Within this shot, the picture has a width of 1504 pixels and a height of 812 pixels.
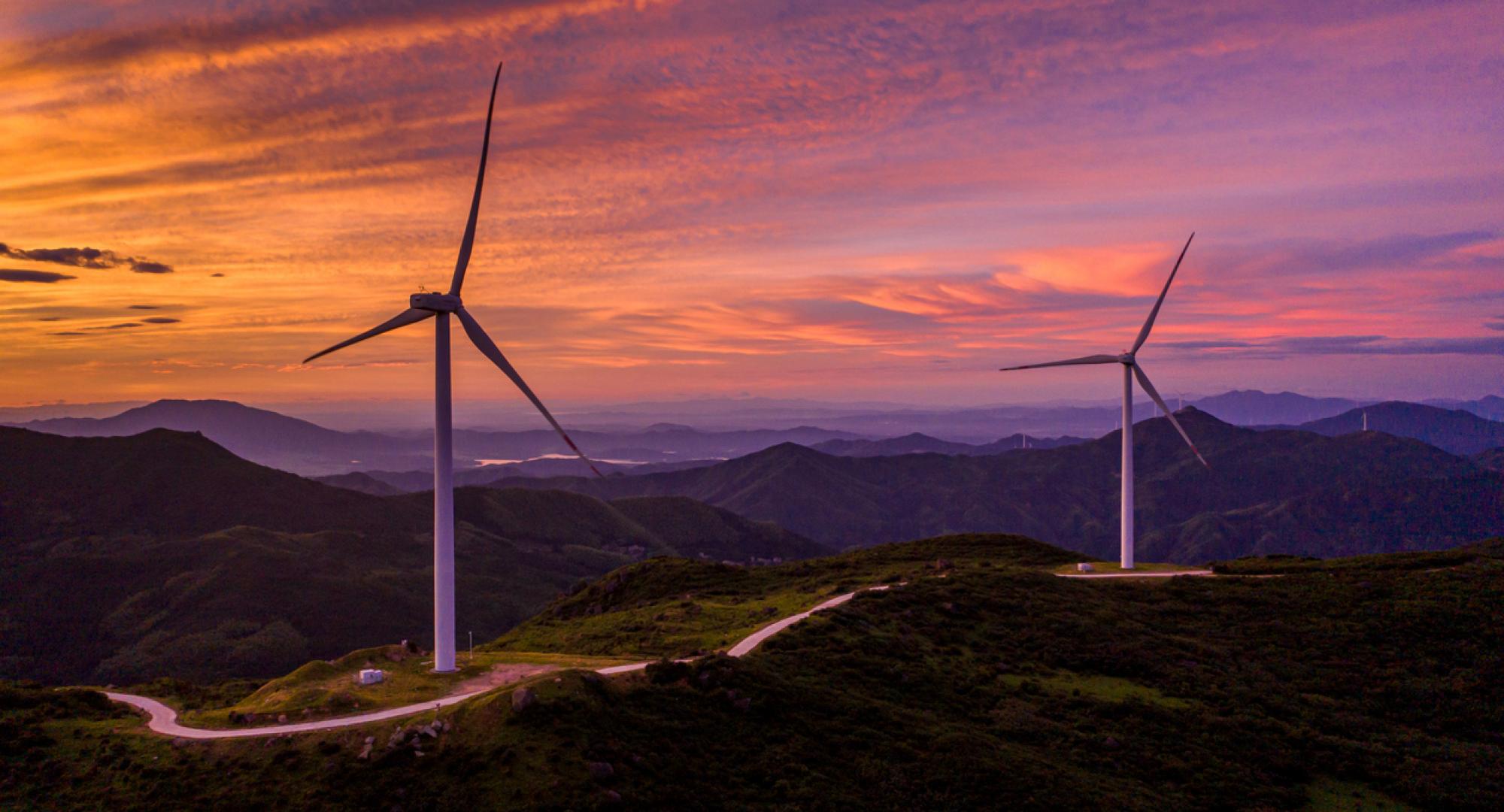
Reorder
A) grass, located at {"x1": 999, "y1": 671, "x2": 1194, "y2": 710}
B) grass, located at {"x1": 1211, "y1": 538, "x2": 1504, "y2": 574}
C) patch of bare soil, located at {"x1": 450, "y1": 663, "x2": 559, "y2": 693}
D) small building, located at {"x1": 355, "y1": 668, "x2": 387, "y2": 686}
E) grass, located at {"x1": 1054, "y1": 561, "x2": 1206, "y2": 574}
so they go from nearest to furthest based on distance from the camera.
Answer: patch of bare soil, located at {"x1": 450, "y1": 663, "x2": 559, "y2": 693}
small building, located at {"x1": 355, "y1": 668, "x2": 387, "y2": 686}
grass, located at {"x1": 999, "y1": 671, "x2": 1194, "y2": 710}
grass, located at {"x1": 1211, "y1": 538, "x2": 1504, "y2": 574}
grass, located at {"x1": 1054, "y1": 561, "x2": 1206, "y2": 574}

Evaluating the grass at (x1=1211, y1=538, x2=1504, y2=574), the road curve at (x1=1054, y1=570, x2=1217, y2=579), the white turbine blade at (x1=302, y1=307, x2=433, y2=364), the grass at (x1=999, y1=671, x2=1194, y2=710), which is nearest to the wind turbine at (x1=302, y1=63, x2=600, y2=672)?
the white turbine blade at (x1=302, y1=307, x2=433, y2=364)

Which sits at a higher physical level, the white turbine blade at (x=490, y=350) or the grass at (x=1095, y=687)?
the white turbine blade at (x=490, y=350)

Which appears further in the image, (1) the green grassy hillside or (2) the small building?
(2) the small building

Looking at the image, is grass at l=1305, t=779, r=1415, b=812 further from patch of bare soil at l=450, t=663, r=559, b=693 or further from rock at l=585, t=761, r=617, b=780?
patch of bare soil at l=450, t=663, r=559, b=693

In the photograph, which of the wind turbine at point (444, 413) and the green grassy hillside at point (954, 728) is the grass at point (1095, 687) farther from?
the wind turbine at point (444, 413)

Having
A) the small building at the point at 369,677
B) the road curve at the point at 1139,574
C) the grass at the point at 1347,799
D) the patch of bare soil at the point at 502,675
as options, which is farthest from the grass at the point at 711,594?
the grass at the point at 1347,799

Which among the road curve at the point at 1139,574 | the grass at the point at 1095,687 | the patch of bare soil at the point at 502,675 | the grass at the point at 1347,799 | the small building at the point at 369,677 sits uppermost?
the small building at the point at 369,677
